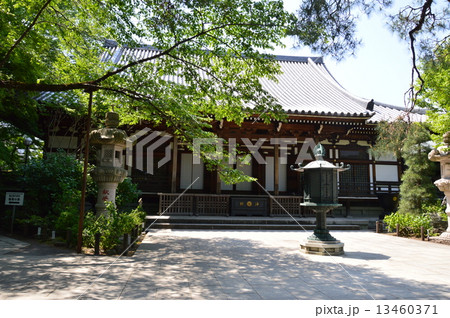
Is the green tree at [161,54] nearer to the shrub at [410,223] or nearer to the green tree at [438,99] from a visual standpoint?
the green tree at [438,99]

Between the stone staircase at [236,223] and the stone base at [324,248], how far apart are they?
443cm

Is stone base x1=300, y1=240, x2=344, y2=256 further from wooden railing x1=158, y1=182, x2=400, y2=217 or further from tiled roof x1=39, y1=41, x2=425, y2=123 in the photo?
tiled roof x1=39, y1=41, x2=425, y2=123

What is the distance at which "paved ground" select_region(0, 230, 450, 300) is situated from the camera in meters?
3.68

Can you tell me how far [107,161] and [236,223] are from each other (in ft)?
19.0

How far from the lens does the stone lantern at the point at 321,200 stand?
21.9 feet

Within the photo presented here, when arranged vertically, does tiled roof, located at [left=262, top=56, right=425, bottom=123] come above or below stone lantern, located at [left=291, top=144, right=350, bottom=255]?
above

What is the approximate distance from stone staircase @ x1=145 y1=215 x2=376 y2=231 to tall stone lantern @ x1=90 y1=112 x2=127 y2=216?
3.43 meters

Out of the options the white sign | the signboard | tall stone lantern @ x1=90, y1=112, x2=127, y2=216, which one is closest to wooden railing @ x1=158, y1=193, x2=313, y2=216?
the signboard

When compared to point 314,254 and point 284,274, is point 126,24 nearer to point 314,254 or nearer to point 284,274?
point 284,274

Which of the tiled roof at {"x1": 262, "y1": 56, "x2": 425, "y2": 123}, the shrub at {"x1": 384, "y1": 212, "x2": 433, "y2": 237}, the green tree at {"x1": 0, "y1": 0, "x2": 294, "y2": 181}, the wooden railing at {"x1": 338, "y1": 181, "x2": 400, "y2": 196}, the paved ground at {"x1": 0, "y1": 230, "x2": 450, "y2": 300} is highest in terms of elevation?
the tiled roof at {"x1": 262, "y1": 56, "x2": 425, "y2": 123}

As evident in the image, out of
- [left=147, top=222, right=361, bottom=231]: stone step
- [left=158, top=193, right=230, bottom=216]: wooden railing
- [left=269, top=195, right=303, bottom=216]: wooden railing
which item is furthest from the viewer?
[left=269, top=195, right=303, bottom=216]: wooden railing

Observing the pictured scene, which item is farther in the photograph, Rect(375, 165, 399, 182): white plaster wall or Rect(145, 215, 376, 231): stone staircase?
Rect(375, 165, 399, 182): white plaster wall

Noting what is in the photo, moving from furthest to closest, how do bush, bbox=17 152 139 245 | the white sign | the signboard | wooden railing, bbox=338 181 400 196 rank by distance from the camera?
1. wooden railing, bbox=338 181 400 196
2. the signboard
3. the white sign
4. bush, bbox=17 152 139 245

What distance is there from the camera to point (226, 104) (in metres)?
6.76
